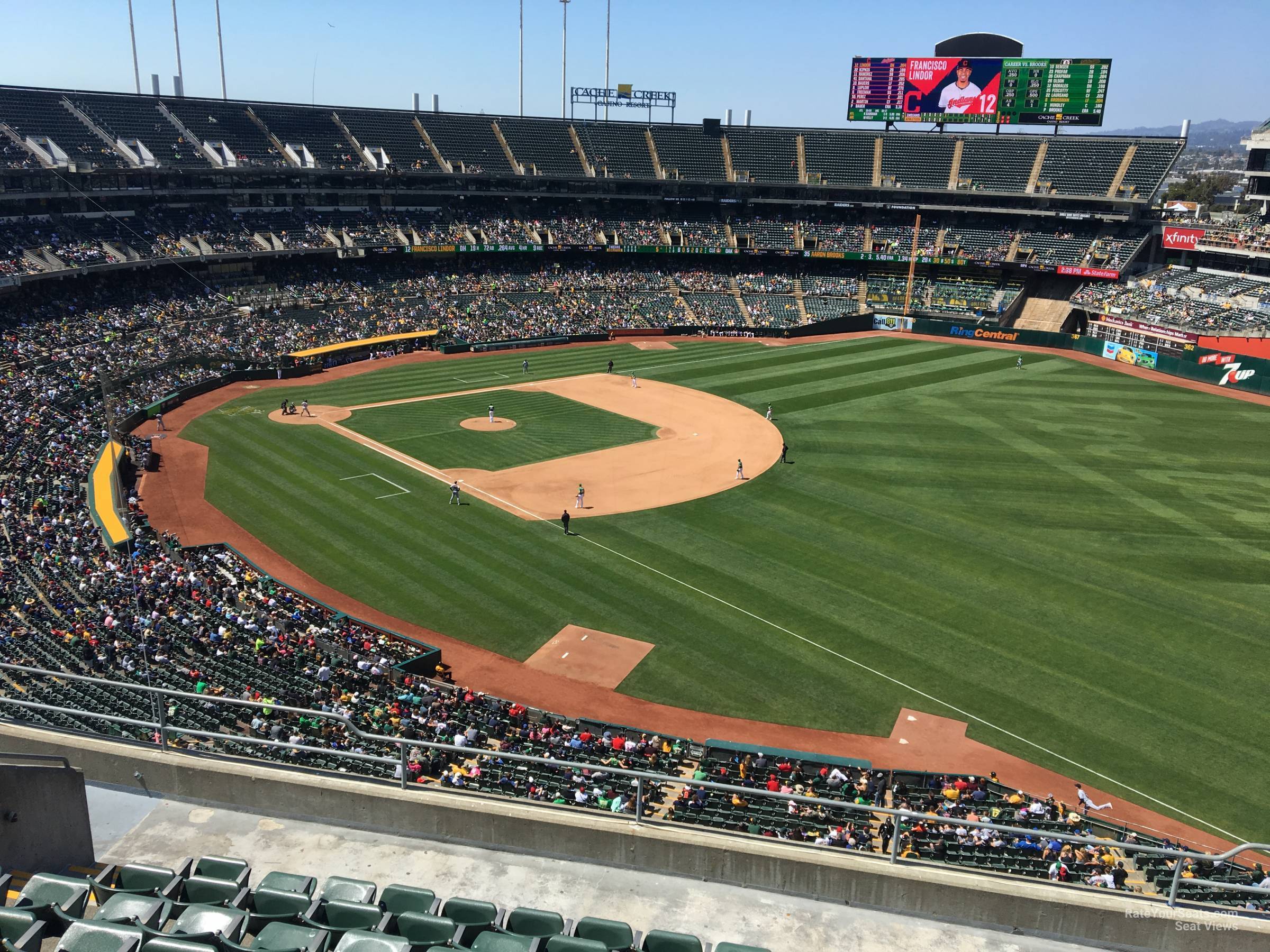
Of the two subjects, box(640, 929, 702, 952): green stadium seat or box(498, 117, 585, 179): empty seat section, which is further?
box(498, 117, 585, 179): empty seat section

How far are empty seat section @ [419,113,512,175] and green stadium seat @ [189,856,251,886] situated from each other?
83256 mm

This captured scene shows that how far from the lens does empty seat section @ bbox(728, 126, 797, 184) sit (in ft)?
300

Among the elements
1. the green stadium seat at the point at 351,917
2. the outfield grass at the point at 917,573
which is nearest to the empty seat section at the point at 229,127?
the outfield grass at the point at 917,573

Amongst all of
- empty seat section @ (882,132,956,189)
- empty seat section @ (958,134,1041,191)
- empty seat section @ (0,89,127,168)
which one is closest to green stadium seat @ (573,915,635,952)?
empty seat section @ (0,89,127,168)

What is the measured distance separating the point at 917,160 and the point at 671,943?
93.4 meters

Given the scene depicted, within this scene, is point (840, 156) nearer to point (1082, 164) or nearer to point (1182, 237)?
point (1082, 164)

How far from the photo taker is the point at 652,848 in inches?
384

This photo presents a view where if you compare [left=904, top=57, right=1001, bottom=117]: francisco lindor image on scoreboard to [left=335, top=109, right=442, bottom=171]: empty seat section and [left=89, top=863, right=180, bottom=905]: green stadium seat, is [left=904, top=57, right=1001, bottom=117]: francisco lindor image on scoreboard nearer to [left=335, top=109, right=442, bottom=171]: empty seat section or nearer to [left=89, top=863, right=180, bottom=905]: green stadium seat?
[left=335, top=109, right=442, bottom=171]: empty seat section

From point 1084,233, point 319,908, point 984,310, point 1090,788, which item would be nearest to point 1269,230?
point 1084,233

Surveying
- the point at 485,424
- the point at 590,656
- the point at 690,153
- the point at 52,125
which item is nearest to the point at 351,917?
the point at 590,656

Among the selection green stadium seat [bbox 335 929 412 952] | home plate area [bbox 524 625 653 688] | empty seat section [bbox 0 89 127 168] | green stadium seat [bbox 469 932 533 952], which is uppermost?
empty seat section [bbox 0 89 127 168]

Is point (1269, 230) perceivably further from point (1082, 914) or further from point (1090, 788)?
point (1082, 914)

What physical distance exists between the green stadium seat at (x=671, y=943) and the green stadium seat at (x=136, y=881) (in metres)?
4.44

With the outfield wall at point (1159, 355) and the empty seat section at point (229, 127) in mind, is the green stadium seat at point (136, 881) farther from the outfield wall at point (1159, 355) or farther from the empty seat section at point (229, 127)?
the empty seat section at point (229, 127)
